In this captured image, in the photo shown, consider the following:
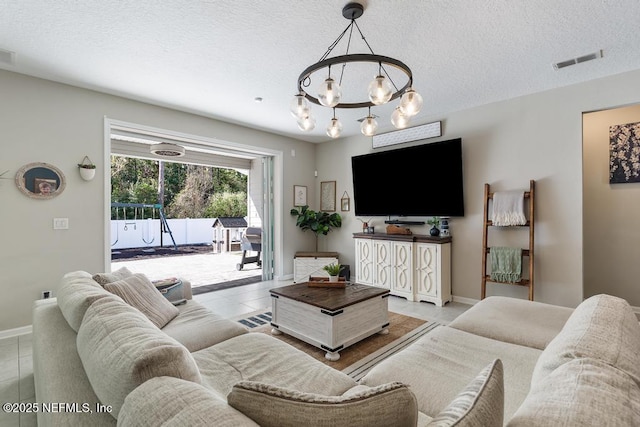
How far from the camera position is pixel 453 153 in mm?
4090

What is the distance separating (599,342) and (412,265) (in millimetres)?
3183

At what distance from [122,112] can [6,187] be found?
1.38 meters

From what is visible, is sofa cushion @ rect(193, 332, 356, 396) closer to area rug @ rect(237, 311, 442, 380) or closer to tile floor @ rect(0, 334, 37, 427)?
area rug @ rect(237, 311, 442, 380)

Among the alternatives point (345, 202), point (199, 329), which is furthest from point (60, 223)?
point (345, 202)

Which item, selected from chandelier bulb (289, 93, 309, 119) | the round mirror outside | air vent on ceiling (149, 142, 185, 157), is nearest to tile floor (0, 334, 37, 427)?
the round mirror outside

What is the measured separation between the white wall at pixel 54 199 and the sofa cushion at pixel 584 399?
4.17m

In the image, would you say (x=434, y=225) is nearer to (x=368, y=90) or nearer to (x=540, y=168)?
(x=540, y=168)

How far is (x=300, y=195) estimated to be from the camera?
19.0 feet

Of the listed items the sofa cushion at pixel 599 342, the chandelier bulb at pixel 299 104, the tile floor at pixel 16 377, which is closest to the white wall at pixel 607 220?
the sofa cushion at pixel 599 342

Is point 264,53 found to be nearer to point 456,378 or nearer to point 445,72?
point 445,72

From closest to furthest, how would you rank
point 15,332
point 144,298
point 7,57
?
1. point 144,298
2. point 7,57
3. point 15,332

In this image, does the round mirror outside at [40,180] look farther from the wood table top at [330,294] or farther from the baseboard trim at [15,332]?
the wood table top at [330,294]

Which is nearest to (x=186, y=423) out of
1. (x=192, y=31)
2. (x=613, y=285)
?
(x=192, y=31)

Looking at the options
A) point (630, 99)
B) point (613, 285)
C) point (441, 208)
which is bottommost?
point (613, 285)
